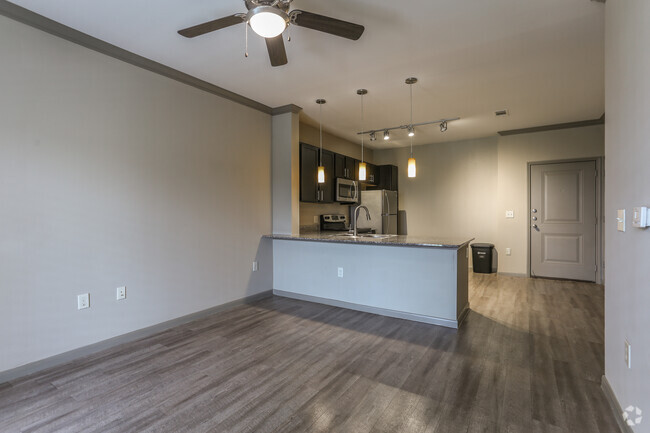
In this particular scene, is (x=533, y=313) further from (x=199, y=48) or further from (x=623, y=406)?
(x=199, y=48)

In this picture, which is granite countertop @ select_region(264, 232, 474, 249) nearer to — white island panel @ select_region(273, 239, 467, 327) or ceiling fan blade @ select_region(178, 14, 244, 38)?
white island panel @ select_region(273, 239, 467, 327)

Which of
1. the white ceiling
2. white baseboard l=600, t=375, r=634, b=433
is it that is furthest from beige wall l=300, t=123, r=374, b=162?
white baseboard l=600, t=375, r=634, b=433

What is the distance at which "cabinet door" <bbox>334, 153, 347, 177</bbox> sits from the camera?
5.53m

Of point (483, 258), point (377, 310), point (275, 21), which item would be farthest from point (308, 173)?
point (483, 258)

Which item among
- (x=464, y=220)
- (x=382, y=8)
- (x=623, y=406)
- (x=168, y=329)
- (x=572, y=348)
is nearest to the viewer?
(x=623, y=406)

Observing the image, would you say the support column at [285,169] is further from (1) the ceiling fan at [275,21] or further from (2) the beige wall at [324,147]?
(1) the ceiling fan at [275,21]

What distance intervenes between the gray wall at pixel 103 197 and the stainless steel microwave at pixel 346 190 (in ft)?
6.71

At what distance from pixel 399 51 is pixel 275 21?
146 cm

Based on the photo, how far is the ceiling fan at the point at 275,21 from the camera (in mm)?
1809

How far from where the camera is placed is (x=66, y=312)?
8.27ft

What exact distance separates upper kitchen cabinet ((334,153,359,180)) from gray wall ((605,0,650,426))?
12.7 ft

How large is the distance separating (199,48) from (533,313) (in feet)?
14.3

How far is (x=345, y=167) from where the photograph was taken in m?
5.81

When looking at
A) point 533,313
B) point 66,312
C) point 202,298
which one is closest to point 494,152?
point 533,313
